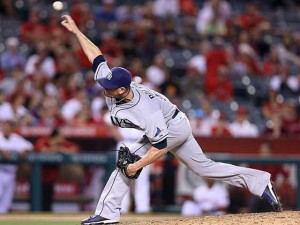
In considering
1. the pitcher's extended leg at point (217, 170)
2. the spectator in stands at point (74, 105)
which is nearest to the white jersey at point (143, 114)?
the pitcher's extended leg at point (217, 170)

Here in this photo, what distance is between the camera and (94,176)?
14375 mm

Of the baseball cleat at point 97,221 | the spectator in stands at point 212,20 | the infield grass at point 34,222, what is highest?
the spectator in stands at point 212,20

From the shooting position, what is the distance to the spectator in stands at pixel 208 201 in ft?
45.3

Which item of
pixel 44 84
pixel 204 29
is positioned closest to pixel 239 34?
pixel 204 29

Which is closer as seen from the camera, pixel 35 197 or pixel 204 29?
pixel 35 197

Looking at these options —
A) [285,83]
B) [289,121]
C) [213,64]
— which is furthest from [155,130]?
[285,83]

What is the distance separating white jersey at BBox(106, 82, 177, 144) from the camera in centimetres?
828

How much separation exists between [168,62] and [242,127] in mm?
2783

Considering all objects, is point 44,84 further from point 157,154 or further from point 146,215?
point 157,154

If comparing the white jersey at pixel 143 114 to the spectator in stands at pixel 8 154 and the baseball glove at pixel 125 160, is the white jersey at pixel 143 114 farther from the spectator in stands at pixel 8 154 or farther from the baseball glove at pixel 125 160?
the spectator in stands at pixel 8 154

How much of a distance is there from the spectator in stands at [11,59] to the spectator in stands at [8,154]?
2622 millimetres

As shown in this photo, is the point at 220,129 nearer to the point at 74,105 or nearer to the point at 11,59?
the point at 74,105

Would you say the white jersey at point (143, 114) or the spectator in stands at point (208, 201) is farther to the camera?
the spectator in stands at point (208, 201)

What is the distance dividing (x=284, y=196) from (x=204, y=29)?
6091 millimetres
